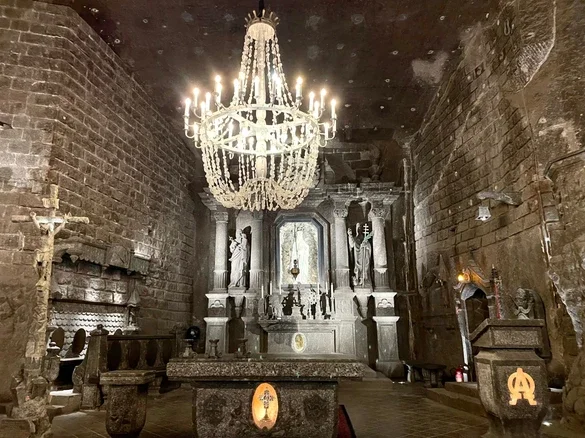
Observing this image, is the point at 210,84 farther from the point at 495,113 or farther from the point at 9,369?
the point at 9,369

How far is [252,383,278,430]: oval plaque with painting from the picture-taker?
3.45 metres

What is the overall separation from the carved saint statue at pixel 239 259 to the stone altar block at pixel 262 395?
5.89 meters

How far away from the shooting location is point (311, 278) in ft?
31.8

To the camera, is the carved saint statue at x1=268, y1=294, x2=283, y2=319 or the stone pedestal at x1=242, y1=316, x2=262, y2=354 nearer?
the carved saint statue at x1=268, y1=294, x2=283, y2=319

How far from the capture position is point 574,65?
5152 mm

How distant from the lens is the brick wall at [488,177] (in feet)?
17.7

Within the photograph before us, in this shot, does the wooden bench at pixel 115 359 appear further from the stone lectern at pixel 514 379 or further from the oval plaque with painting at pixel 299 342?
the stone lectern at pixel 514 379

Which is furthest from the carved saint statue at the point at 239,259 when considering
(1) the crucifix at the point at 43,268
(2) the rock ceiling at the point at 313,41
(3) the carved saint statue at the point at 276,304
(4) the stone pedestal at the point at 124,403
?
(4) the stone pedestal at the point at 124,403

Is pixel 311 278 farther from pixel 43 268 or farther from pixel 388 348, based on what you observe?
pixel 43 268

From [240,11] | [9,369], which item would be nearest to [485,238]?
[240,11]

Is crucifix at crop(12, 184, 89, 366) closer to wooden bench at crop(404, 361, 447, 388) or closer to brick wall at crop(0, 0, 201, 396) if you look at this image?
brick wall at crop(0, 0, 201, 396)

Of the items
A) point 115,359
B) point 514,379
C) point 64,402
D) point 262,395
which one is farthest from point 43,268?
point 514,379

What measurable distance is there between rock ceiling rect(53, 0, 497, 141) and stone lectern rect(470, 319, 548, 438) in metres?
5.20

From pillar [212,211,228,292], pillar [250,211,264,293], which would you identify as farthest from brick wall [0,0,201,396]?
pillar [250,211,264,293]
